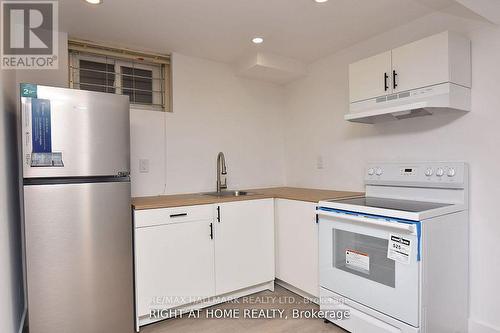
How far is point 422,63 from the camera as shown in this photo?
1917 millimetres

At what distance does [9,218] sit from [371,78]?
2612mm

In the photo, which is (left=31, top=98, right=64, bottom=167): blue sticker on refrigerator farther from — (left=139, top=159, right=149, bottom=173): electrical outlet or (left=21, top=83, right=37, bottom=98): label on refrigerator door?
(left=139, top=159, right=149, bottom=173): electrical outlet

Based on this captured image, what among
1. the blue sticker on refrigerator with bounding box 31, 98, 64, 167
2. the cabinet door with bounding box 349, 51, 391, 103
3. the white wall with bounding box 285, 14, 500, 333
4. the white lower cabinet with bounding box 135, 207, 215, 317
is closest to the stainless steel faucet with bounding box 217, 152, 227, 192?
the white lower cabinet with bounding box 135, 207, 215, 317

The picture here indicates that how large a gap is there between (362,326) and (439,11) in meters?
2.28

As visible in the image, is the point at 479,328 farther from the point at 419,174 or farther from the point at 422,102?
the point at 422,102

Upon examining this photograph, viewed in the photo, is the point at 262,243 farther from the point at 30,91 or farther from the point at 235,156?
the point at 30,91

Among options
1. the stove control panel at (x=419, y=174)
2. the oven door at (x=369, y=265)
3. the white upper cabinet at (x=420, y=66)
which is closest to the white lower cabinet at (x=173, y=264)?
the oven door at (x=369, y=265)

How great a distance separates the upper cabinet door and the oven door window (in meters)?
1.09

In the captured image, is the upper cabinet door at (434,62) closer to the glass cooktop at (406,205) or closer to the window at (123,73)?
the glass cooktop at (406,205)

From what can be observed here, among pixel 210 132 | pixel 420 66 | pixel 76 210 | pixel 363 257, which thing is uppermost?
pixel 420 66

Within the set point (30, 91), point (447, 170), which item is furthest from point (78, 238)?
point (447, 170)

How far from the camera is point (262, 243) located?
264 centimetres

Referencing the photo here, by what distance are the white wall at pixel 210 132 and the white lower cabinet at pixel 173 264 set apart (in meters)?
0.67

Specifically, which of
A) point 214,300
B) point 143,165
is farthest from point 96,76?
point 214,300
